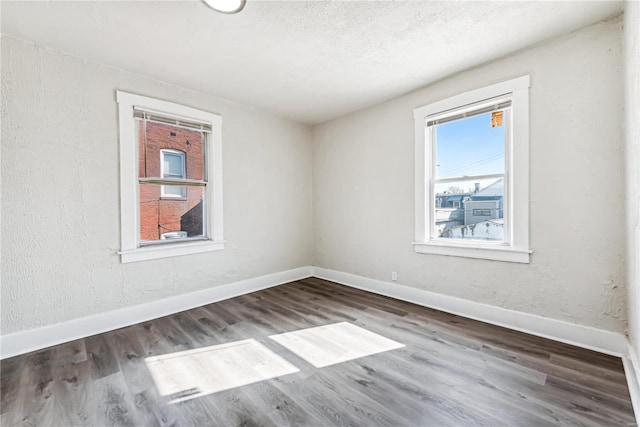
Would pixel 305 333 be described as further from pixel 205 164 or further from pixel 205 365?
pixel 205 164

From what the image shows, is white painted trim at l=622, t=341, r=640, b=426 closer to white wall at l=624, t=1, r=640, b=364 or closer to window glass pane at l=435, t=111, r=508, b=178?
white wall at l=624, t=1, r=640, b=364

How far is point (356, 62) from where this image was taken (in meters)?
2.65

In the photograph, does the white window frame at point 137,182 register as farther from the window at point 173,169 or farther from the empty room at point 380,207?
the window at point 173,169

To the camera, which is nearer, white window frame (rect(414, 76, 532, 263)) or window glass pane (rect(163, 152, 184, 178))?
white window frame (rect(414, 76, 532, 263))

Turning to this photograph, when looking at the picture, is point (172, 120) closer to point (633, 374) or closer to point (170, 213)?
point (170, 213)

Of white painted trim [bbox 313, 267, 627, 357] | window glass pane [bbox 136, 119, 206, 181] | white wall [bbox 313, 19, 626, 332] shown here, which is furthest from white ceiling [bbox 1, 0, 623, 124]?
white painted trim [bbox 313, 267, 627, 357]

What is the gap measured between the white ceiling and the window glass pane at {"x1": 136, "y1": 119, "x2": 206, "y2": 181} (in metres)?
0.56

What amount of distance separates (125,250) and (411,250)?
3.25 metres

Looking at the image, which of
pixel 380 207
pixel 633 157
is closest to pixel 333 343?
pixel 380 207

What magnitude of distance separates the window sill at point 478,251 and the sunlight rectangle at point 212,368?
6.74 ft

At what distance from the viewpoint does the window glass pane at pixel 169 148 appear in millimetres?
2979

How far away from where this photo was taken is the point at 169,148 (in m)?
3.18

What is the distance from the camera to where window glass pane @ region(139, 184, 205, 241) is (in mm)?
3004

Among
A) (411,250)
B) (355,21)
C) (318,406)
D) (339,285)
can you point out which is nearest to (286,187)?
(339,285)
